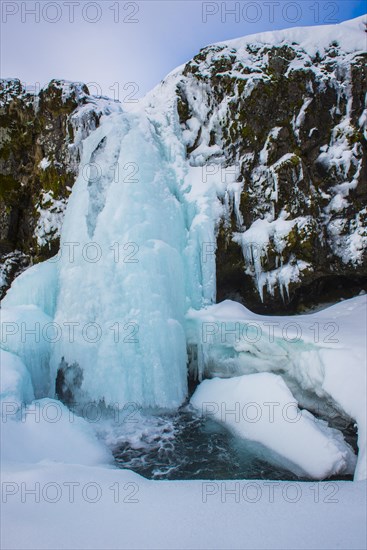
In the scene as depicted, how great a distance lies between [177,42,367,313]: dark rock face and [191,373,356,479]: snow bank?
3022mm

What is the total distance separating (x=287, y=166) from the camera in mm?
8867

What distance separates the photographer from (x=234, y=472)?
4918mm

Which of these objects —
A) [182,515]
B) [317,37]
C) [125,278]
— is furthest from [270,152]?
[182,515]

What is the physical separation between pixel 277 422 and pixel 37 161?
29.2ft

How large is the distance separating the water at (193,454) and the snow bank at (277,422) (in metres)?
0.18

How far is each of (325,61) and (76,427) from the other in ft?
33.1

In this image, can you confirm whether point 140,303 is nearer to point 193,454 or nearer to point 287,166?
point 193,454

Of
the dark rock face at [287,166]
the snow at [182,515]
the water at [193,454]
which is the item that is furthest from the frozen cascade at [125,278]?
the snow at [182,515]

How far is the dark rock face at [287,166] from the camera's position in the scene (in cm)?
880

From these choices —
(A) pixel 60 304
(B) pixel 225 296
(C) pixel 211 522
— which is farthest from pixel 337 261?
(C) pixel 211 522

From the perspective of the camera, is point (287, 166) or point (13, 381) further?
point (287, 166)

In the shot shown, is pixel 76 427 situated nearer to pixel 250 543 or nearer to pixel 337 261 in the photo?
pixel 250 543

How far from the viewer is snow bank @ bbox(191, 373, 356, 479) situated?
15.8 ft

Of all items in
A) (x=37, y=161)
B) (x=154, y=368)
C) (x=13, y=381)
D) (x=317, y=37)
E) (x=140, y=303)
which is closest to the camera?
(x=13, y=381)
